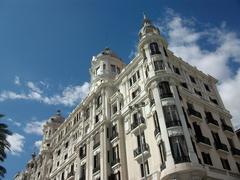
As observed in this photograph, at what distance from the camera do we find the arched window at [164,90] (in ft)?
111

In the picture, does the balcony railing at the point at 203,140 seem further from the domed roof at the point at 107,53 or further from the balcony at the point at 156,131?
the domed roof at the point at 107,53

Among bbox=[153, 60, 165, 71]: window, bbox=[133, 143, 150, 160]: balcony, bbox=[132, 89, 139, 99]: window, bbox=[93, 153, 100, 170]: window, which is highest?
bbox=[153, 60, 165, 71]: window

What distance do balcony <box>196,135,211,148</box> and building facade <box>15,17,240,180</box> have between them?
0.13 metres

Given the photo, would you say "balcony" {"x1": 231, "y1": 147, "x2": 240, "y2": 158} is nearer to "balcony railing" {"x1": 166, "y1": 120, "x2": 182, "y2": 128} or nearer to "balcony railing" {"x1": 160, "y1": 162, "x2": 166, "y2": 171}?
"balcony railing" {"x1": 166, "y1": 120, "x2": 182, "y2": 128}

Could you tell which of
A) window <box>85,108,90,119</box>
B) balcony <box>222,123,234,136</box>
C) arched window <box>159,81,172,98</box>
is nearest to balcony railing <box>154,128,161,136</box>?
arched window <box>159,81,172,98</box>

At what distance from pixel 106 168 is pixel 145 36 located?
20558 mm

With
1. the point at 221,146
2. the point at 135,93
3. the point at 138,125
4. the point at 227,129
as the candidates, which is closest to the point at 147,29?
the point at 135,93

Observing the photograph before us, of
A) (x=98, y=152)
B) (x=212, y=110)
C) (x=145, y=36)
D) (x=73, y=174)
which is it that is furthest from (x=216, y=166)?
(x=73, y=174)

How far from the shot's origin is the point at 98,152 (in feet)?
134

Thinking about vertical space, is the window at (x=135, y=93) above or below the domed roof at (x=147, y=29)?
below

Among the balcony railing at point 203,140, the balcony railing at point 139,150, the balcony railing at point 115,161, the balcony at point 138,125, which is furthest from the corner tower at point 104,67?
the balcony railing at point 203,140

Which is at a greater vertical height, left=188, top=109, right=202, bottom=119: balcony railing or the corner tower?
the corner tower

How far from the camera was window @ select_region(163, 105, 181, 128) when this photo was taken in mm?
30891

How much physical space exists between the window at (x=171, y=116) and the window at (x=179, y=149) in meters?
1.81
